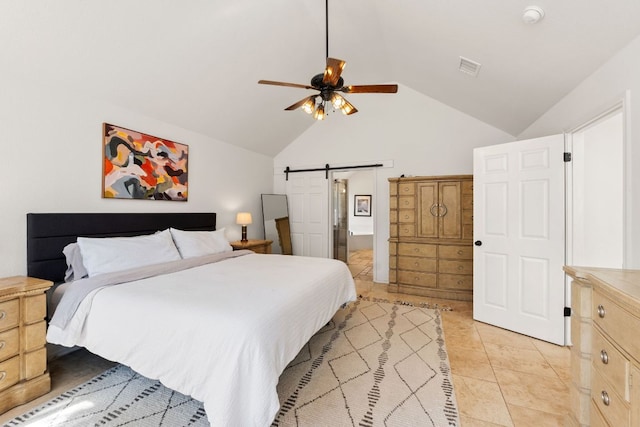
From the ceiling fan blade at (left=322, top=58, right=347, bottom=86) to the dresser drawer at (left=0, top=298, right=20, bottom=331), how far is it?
2695 millimetres

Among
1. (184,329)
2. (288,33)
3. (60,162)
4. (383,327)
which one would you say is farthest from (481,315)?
(60,162)

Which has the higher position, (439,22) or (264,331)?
(439,22)

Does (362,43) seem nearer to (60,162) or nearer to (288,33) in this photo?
(288,33)

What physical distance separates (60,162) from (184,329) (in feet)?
7.22

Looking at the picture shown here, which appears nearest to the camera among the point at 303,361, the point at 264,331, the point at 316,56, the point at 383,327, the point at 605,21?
Answer: the point at 264,331

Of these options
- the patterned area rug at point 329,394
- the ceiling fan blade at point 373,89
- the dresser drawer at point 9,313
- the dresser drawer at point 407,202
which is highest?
the ceiling fan blade at point 373,89

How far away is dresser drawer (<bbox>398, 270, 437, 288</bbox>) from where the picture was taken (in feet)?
13.5

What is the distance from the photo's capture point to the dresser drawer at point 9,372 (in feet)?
5.74

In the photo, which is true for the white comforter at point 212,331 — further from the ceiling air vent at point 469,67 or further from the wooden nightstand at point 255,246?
the ceiling air vent at point 469,67

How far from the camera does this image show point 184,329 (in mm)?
1544

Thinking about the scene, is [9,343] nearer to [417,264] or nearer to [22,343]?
[22,343]

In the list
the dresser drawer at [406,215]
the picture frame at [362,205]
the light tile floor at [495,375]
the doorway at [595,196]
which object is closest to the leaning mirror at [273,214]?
the dresser drawer at [406,215]

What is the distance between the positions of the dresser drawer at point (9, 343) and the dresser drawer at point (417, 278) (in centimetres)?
407

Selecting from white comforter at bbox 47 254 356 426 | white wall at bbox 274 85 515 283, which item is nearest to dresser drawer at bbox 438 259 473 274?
white wall at bbox 274 85 515 283
